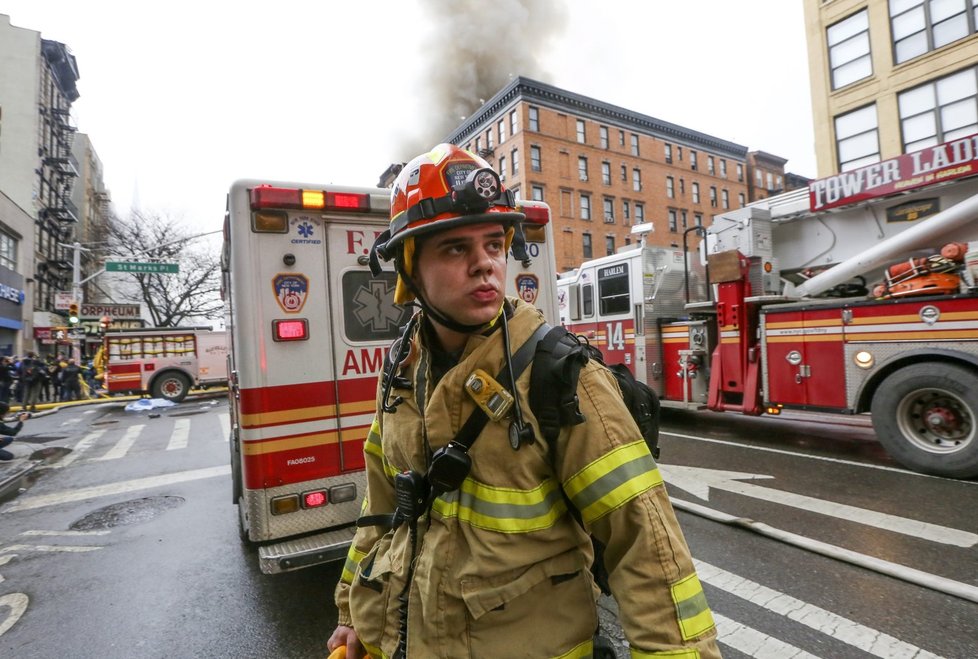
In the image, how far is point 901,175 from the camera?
6.29 meters

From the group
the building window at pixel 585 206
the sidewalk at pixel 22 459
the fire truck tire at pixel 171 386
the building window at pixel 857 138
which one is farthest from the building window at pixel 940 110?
the fire truck tire at pixel 171 386

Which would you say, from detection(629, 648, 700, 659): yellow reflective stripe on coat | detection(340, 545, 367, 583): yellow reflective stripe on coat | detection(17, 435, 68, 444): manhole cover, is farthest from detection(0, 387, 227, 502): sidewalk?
detection(629, 648, 700, 659): yellow reflective stripe on coat

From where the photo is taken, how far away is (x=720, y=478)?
18.6 ft

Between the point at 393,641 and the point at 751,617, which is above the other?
the point at 393,641

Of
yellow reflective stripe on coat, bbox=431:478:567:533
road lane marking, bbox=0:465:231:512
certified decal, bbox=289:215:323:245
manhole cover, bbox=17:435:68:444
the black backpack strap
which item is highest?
certified decal, bbox=289:215:323:245

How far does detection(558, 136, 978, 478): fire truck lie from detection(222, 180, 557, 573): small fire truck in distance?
16.4 ft

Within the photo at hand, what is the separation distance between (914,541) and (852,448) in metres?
3.23

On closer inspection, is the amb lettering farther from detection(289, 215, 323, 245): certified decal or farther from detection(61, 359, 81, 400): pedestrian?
detection(61, 359, 81, 400): pedestrian

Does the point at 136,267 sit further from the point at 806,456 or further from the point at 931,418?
the point at 931,418

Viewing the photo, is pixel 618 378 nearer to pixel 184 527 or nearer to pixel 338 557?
pixel 338 557

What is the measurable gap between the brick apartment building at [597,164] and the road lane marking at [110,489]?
30629 millimetres

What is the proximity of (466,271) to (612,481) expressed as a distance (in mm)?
643

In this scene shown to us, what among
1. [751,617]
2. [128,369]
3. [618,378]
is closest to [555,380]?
[618,378]

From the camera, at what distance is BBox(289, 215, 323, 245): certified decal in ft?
10.9
